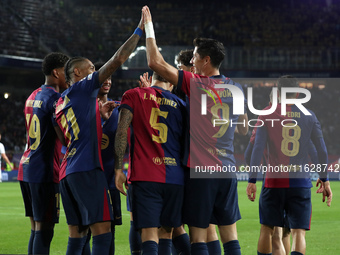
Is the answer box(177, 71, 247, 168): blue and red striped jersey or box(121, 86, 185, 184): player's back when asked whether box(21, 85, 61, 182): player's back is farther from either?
box(177, 71, 247, 168): blue and red striped jersey

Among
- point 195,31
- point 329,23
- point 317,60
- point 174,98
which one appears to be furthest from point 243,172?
point 174,98

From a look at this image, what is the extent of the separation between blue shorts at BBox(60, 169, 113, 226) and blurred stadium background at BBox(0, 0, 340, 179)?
18.4 meters

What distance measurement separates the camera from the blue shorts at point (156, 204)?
13.7 ft

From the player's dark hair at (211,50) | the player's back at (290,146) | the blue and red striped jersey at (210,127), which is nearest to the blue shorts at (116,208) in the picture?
the blue and red striped jersey at (210,127)

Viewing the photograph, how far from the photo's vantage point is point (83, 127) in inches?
175

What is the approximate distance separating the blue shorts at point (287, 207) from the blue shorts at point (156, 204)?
4.29 ft

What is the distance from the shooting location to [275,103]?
17.5ft

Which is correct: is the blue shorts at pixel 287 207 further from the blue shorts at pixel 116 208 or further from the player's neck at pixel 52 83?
the player's neck at pixel 52 83

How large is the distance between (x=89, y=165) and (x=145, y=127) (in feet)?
1.86

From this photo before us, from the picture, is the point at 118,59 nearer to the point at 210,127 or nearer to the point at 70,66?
the point at 70,66

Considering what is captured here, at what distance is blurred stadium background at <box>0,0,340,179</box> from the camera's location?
28.0 m

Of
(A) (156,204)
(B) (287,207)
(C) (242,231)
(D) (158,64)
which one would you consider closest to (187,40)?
(C) (242,231)

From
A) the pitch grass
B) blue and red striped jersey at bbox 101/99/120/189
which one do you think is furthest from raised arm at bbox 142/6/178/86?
the pitch grass

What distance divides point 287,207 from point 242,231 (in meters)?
4.13
